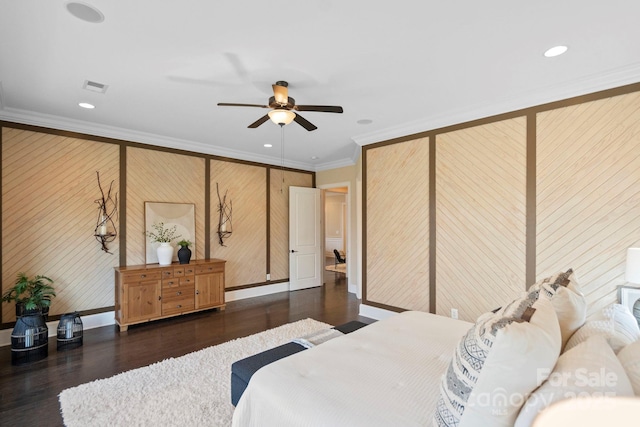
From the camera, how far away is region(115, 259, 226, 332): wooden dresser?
13.6 ft

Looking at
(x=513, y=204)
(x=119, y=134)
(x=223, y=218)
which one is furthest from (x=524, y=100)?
(x=119, y=134)

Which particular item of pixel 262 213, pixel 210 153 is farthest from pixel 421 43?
pixel 262 213

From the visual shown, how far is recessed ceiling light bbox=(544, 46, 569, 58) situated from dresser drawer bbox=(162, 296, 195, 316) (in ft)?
16.7

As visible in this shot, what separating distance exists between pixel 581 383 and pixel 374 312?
3.86 metres

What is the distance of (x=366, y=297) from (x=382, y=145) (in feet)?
7.65

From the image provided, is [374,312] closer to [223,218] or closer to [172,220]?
[223,218]

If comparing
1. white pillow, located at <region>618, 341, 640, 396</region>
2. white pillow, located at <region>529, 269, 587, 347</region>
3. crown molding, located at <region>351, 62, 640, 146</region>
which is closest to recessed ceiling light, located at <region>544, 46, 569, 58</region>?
crown molding, located at <region>351, 62, 640, 146</region>

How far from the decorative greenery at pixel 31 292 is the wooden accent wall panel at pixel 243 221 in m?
2.29

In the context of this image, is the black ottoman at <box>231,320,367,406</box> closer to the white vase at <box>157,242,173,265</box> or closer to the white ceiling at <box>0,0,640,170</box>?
the white ceiling at <box>0,0,640,170</box>

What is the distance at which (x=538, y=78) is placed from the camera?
2.89 meters

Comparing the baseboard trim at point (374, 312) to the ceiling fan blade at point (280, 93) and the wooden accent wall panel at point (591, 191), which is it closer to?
the wooden accent wall panel at point (591, 191)

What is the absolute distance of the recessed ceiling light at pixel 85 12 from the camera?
1917mm

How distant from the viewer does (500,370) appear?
99 centimetres

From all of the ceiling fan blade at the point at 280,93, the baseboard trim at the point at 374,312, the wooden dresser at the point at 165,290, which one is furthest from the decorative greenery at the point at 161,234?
the baseboard trim at the point at 374,312
